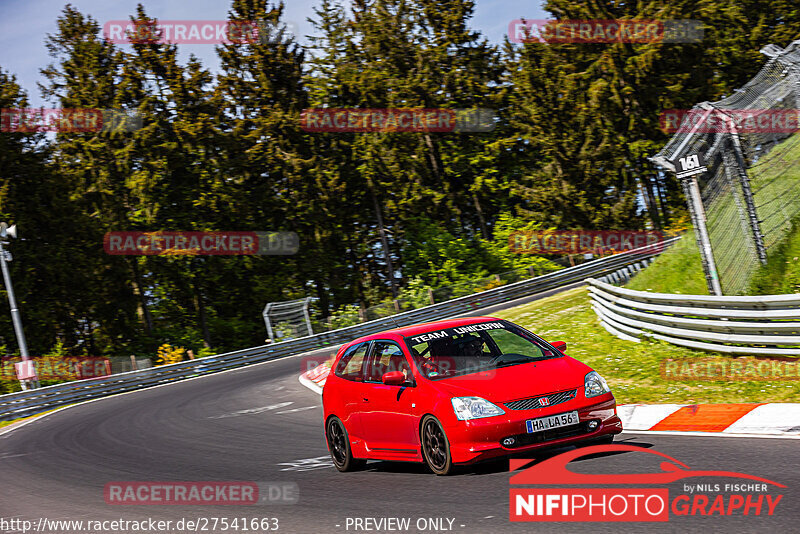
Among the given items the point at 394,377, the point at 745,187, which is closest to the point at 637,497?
the point at 394,377

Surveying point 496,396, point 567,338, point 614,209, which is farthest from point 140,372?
point 614,209

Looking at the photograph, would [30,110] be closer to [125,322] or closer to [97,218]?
[97,218]

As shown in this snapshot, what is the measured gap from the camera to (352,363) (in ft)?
32.6

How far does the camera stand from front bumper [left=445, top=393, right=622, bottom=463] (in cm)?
751

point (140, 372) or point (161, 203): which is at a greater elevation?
point (161, 203)

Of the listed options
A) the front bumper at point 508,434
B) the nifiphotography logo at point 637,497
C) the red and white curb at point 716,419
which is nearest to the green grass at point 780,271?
the red and white curb at point 716,419

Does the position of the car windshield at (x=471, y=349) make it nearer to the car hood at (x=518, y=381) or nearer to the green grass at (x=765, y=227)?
the car hood at (x=518, y=381)

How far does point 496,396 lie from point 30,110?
147 ft

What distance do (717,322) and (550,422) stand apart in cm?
650

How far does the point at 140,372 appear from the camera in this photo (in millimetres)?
30984

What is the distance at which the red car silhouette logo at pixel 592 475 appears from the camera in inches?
260

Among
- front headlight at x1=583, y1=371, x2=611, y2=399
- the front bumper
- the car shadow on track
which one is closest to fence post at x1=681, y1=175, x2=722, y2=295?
the car shadow on track

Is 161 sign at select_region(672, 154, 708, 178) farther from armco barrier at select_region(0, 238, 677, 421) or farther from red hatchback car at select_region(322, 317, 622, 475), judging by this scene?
armco barrier at select_region(0, 238, 677, 421)

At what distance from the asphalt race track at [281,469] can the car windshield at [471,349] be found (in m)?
1.01
